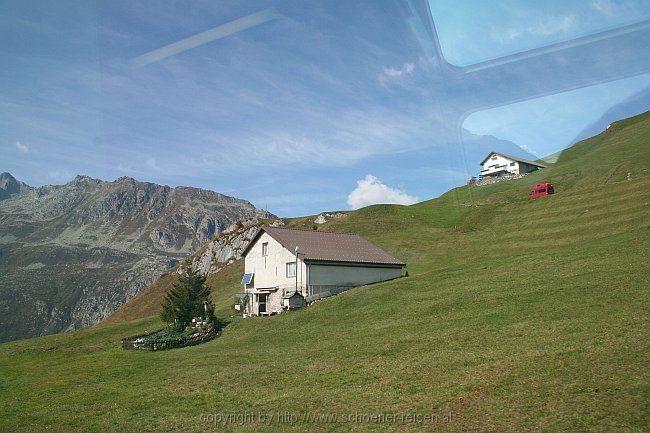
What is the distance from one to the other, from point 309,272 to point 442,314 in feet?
65.4

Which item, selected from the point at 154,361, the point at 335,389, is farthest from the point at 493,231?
the point at 335,389

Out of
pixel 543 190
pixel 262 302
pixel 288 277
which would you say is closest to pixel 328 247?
pixel 288 277

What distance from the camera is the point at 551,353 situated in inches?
663

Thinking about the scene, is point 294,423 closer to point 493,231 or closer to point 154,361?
point 154,361

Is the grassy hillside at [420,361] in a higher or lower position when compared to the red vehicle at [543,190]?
lower

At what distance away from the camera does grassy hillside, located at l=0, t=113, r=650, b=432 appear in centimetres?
1381

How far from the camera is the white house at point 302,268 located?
46188 mm

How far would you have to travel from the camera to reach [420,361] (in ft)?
63.2

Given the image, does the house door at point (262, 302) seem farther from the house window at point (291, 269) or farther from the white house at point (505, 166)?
the white house at point (505, 166)

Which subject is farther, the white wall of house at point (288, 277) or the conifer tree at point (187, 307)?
the white wall of house at point (288, 277)

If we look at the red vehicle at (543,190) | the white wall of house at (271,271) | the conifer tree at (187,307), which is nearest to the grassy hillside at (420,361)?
the conifer tree at (187,307)

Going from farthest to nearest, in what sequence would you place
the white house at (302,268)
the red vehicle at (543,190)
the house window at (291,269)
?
the red vehicle at (543,190) → the house window at (291,269) → the white house at (302,268)

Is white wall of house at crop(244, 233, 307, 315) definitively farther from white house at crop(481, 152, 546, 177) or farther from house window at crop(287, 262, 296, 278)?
white house at crop(481, 152, 546, 177)

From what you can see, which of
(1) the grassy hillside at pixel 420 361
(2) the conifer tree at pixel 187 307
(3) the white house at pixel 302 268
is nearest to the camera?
(1) the grassy hillside at pixel 420 361
